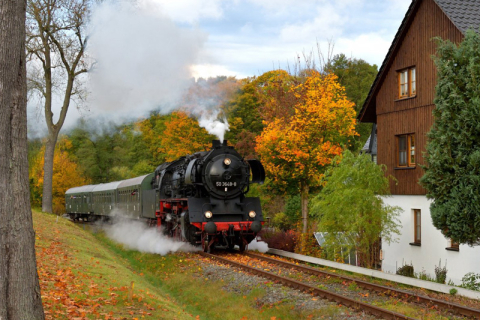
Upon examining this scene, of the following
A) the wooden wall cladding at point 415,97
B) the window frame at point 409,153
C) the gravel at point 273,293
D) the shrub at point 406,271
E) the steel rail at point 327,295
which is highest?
the wooden wall cladding at point 415,97

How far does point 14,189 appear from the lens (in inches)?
232

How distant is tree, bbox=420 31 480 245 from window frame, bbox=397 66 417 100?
16.8 feet

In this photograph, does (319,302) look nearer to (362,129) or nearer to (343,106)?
(343,106)

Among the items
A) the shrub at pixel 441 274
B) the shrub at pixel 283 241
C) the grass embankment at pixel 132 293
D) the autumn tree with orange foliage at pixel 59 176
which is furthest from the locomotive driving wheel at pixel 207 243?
the autumn tree with orange foliage at pixel 59 176

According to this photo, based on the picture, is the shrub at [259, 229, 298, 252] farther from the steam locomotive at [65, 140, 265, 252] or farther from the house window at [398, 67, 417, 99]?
the house window at [398, 67, 417, 99]

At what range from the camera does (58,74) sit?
97.5 feet

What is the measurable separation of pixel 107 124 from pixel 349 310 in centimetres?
5170

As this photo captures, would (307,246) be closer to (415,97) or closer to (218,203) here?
(218,203)

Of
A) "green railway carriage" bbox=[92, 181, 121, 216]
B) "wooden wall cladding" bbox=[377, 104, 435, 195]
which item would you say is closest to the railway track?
"wooden wall cladding" bbox=[377, 104, 435, 195]

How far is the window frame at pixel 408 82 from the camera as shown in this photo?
17716mm

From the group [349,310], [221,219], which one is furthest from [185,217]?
[349,310]

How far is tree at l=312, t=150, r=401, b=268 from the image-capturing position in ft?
52.4

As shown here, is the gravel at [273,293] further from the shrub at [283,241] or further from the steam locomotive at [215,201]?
the shrub at [283,241]

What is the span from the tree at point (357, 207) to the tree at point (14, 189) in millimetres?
11483
